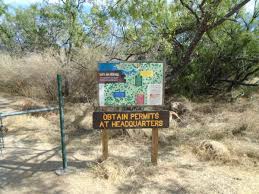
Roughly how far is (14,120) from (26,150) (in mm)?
2057

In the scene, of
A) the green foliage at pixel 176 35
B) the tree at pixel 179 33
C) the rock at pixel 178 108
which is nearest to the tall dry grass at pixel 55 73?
the green foliage at pixel 176 35

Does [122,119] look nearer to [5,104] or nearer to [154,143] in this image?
[154,143]

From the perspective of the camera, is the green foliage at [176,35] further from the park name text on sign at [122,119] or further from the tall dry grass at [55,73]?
the park name text on sign at [122,119]

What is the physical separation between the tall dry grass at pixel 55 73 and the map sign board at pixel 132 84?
176 inches

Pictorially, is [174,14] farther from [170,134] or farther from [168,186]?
[168,186]

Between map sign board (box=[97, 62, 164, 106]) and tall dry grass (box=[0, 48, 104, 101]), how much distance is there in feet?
14.7

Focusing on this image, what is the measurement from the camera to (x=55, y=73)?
33.5ft

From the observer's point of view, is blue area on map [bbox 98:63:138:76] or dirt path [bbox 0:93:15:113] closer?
blue area on map [bbox 98:63:138:76]

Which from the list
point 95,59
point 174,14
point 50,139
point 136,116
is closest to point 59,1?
point 95,59

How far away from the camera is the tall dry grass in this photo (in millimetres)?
9969

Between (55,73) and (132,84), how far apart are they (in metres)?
5.68

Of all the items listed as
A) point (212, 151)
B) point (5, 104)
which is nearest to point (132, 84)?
point (212, 151)

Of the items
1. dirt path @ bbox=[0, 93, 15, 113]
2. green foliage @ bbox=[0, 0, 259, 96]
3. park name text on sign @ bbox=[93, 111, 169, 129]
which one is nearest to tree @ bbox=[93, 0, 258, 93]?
green foliage @ bbox=[0, 0, 259, 96]

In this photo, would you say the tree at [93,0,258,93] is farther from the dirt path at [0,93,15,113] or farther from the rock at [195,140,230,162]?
the dirt path at [0,93,15,113]
